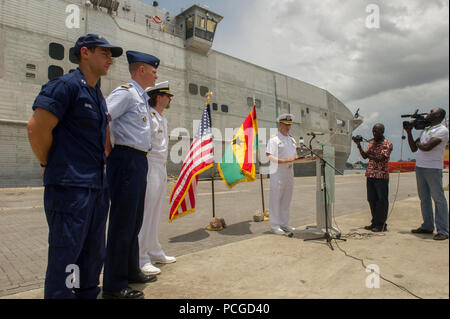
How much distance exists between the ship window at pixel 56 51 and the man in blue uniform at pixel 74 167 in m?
21.2

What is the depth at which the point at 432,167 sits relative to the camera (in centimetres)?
426

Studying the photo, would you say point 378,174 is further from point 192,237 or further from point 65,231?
point 65,231

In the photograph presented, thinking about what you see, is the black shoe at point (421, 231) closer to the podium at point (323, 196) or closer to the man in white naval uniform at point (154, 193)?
the podium at point (323, 196)

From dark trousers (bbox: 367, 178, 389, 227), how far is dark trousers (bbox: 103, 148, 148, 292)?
436 cm

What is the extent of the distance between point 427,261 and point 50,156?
385 centimetres

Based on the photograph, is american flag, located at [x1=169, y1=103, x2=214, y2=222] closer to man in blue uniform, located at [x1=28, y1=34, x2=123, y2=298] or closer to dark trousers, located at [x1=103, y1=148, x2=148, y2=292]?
dark trousers, located at [x1=103, y1=148, x2=148, y2=292]

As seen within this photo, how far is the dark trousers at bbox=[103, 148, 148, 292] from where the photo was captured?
2506mm

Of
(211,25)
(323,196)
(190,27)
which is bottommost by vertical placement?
(323,196)

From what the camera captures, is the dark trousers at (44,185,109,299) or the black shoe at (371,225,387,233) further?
the black shoe at (371,225,387,233)

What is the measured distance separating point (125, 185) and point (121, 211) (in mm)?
242

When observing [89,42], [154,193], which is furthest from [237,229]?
[89,42]

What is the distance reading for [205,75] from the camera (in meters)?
28.2

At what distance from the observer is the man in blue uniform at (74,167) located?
1869 millimetres

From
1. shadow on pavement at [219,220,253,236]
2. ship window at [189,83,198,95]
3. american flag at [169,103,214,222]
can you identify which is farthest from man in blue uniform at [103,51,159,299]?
ship window at [189,83,198,95]
